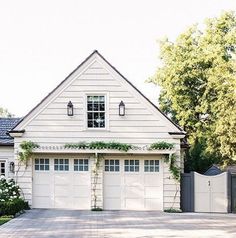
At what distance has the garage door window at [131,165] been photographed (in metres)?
21.3

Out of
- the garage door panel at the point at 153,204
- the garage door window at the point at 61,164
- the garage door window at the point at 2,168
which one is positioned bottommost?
the garage door panel at the point at 153,204

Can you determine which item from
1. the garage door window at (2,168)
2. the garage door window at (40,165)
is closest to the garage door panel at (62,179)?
the garage door window at (40,165)

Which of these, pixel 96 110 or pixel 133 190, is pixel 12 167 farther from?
pixel 133 190

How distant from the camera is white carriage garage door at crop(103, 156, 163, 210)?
21.2 metres

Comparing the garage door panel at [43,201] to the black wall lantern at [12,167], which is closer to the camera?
the garage door panel at [43,201]

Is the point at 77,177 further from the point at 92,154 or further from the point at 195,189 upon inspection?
the point at 195,189

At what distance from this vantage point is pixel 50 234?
44.9 feet

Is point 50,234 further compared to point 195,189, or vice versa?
point 195,189

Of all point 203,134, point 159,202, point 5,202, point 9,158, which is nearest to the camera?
point 5,202

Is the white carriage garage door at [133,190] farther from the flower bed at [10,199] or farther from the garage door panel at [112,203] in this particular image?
the flower bed at [10,199]

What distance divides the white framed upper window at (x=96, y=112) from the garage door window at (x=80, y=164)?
58.2 inches

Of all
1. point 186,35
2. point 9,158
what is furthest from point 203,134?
point 9,158

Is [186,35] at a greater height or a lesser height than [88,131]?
greater

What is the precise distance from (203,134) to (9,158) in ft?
47.7
